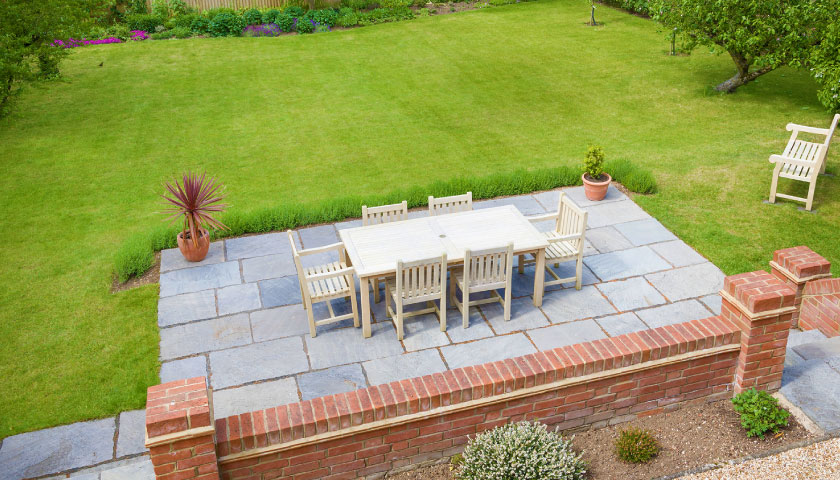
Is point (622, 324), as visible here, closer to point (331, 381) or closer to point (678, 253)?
point (678, 253)

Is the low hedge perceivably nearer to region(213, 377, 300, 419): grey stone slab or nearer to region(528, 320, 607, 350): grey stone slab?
region(213, 377, 300, 419): grey stone slab

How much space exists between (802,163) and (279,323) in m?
7.75

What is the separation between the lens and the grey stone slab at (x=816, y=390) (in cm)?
548

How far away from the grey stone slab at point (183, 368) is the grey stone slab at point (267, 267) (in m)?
1.61

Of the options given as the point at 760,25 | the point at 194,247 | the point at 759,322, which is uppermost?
the point at 760,25

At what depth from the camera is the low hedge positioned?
9.02 meters

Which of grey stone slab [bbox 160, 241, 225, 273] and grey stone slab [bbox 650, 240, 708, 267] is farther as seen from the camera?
grey stone slab [bbox 160, 241, 225, 273]

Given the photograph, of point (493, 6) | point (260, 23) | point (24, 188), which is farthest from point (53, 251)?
point (493, 6)

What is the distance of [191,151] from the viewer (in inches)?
499

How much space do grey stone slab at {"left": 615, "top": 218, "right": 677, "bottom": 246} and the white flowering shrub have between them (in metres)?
4.75

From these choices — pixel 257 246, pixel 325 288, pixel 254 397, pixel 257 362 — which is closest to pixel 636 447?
pixel 254 397

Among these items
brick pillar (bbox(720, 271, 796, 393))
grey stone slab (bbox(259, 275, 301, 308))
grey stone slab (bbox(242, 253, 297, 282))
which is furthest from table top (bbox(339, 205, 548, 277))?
brick pillar (bbox(720, 271, 796, 393))

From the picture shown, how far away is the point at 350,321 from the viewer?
25.1ft

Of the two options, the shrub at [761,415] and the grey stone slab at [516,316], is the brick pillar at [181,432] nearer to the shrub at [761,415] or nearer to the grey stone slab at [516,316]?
the grey stone slab at [516,316]
